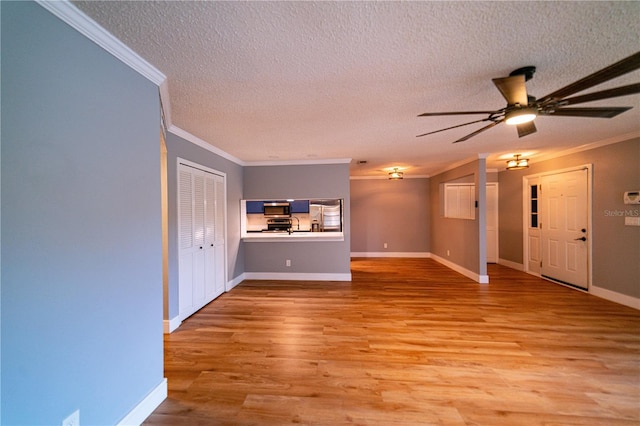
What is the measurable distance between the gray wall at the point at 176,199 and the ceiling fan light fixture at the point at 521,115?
135 inches

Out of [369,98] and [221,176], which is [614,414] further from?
[221,176]

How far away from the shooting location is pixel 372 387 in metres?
2.01

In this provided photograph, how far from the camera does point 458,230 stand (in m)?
5.78

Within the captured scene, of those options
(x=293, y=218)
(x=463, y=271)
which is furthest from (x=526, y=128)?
(x=293, y=218)

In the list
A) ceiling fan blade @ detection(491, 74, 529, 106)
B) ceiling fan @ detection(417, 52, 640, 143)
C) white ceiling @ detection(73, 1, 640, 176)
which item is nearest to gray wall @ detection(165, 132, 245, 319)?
white ceiling @ detection(73, 1, 640, 176)

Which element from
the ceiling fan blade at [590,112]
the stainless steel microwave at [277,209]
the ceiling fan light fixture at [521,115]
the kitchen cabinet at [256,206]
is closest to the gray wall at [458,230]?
the ceiling fan blade at [590,112]

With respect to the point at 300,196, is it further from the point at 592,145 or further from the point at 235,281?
the point at 592,145

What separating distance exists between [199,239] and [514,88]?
3.86 meters

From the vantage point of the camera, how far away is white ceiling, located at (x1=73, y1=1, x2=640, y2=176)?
1271mm

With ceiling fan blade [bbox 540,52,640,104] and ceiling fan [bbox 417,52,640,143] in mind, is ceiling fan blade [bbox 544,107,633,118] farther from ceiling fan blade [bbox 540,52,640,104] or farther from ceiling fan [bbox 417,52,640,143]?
ceiling fan blade [bbox 540,52,640,104]

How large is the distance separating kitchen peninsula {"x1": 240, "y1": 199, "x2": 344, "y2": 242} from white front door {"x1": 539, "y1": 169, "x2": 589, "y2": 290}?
166 inches

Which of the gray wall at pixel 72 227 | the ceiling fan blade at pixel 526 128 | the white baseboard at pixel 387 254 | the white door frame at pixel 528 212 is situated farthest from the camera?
the white baseboard at pixel 387 254

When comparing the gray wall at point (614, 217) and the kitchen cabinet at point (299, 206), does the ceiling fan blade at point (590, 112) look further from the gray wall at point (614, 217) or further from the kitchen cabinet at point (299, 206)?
the kitchen cabinet at point (299, 206)

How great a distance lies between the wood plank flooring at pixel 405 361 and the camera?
5.79 ft
